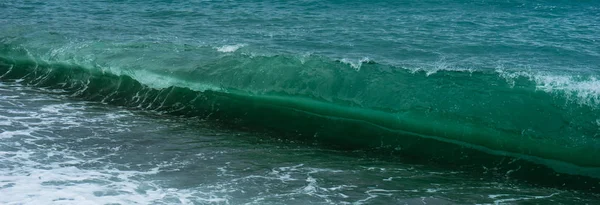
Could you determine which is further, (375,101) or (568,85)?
(375,101)

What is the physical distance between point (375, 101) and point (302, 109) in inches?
53.2

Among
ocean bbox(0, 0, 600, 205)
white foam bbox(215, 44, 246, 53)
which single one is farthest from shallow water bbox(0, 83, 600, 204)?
white foam bbox(215, 44, 246, 53)

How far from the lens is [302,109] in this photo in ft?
41.4

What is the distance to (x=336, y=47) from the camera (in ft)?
52.3

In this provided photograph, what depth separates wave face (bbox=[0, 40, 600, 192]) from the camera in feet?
35.1

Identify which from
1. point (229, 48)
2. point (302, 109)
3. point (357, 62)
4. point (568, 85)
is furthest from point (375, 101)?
point (229, 48)

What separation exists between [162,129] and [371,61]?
15.5ft

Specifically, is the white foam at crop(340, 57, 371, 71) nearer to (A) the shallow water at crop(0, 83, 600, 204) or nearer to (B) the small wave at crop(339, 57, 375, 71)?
(B) the small wave at crop(339, 57, 375, 71)

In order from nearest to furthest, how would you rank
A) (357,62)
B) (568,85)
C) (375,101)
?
1. (568,85)
2. (375,101)
3. (357,62)

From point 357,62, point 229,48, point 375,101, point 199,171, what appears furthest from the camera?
point 229,48

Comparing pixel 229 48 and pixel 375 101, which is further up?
pixel 229 48

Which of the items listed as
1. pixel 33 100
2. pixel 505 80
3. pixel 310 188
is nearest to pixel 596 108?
pixel 505 80

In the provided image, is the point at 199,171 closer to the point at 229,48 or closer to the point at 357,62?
the point at 357,62

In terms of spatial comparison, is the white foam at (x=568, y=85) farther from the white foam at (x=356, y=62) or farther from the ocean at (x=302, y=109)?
the white foam at (x=356, y=62)
